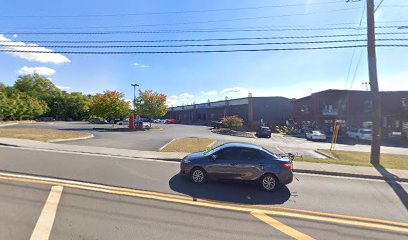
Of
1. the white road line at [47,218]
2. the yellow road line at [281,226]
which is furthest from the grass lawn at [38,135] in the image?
the yellow road line at [281,226]

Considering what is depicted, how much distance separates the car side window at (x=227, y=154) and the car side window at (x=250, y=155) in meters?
0.19

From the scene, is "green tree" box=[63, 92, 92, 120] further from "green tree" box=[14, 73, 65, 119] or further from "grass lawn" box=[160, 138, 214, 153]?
"grass lawn" box=[160, 138, 214, 153]

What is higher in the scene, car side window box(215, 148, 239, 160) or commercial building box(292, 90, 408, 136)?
commercial building box(292, 90, 408, 136)

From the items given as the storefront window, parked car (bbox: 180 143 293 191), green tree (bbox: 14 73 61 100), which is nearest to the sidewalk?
parked car (bbox: 180 143 293 191)

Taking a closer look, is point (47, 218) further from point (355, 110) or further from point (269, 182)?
point (355, 110)

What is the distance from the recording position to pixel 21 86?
314 ft

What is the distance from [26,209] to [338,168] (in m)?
11.6

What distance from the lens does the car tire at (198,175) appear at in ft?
27.5

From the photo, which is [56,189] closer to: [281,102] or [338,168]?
[338,168]

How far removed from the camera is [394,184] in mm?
9578

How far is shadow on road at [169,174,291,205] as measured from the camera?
701cm

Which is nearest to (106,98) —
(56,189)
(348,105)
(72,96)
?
(56,189)

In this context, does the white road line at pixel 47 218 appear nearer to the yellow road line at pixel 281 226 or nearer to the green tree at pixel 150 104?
the yellow road line at pixel 281 226

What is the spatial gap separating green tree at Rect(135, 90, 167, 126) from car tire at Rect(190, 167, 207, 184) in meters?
33.4
